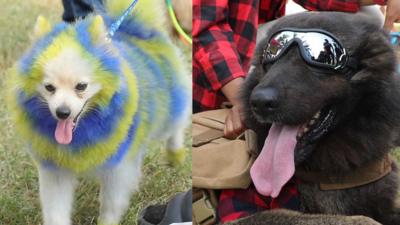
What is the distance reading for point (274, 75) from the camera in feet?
3.19

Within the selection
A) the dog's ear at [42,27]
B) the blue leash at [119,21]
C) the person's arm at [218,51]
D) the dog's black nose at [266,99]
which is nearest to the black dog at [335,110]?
the dog's black nose at [266,99]

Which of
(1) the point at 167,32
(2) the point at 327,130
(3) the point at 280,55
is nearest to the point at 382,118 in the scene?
(2) the point at 327,130

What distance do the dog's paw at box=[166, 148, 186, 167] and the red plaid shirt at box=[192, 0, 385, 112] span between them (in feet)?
0.56

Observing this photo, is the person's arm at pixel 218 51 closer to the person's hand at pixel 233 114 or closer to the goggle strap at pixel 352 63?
the person's hand at pixel 233 114

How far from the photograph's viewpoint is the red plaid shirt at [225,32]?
125cm

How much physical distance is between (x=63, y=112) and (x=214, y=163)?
1.05 ft

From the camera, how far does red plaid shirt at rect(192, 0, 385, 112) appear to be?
125 cm

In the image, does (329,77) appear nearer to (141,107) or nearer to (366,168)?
(366,168)

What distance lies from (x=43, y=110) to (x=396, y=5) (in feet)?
2.42

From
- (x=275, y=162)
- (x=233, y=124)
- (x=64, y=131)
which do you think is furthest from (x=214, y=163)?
(x=64, y=131)

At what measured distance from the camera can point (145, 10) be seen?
Answer: 47.0 inches

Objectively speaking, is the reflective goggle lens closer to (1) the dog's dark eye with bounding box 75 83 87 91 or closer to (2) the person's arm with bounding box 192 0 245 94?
(2) the person's arm with bounding box 192 0 245 94

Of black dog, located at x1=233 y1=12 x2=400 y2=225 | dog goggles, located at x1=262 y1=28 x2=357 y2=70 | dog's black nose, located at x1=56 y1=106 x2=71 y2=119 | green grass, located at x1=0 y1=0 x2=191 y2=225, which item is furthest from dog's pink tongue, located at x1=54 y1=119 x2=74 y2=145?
dog goggles, located at x1=262 y1=28 x2=357 y2=70

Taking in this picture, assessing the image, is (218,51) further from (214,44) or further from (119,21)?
(119,21)
